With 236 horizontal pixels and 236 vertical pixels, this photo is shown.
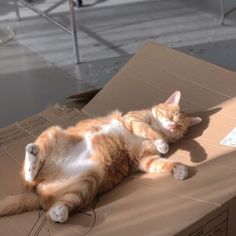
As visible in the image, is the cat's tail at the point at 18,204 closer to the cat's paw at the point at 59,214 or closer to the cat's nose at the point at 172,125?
the cat's paw at the point at 59,214

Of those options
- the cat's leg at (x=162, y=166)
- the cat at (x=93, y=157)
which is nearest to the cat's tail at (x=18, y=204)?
the cat at (x=93, y=157)

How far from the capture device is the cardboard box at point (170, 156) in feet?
4.10

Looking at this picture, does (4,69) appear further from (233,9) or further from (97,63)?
(233,9)

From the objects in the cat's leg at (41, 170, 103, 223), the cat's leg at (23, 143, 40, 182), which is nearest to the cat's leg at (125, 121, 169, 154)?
the cat's leg at (41, 170, 103, 223)

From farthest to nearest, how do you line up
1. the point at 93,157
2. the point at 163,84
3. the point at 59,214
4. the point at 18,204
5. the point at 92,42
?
the point at 92,42
the point at 163,84
the point at 93,157
the point at 18,204
the point at 59,214

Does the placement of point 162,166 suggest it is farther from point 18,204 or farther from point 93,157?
point 18,204

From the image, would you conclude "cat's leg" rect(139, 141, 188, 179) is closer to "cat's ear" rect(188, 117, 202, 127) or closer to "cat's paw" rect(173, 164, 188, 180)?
"cat's paw" rect(173, 164, 188, 180)

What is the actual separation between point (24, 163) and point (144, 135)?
1.22 ft

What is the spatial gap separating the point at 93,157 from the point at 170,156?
0.23 metres

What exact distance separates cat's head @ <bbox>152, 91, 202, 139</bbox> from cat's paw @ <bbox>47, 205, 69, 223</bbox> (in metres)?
0.47

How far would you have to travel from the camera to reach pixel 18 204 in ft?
4.58

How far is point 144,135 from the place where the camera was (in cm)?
159

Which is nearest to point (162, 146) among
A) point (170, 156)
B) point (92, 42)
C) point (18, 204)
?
point (170, 156)

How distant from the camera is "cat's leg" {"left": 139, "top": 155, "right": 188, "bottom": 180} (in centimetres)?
138
